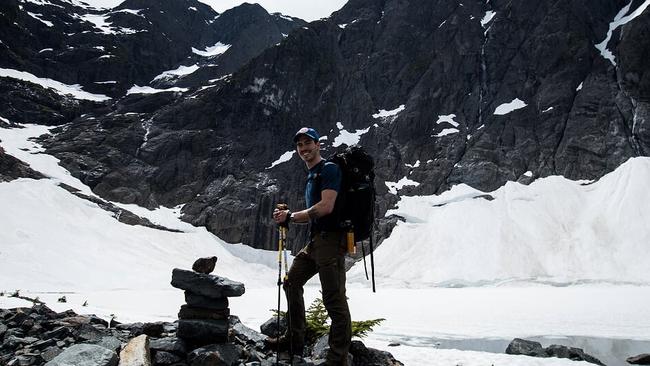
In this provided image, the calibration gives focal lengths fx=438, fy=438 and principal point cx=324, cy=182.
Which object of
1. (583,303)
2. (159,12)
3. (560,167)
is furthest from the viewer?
(159,12)

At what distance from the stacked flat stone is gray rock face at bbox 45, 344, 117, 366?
4.67ft

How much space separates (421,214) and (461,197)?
8140 millimetres

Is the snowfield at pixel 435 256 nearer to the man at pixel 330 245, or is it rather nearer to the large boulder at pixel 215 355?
the large boulder at pixel 215 355

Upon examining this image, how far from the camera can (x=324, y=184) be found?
630cm

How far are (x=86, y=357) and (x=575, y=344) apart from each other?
1832 cm

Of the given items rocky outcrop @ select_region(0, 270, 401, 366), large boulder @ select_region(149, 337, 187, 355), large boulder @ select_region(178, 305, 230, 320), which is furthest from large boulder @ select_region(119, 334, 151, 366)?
large boulder @ select_region(178, 305, 230, 320)

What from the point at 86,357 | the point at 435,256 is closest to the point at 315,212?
the point at 86,357

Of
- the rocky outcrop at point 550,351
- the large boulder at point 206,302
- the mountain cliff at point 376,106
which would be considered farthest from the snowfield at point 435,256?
the large boulder at point 206,302

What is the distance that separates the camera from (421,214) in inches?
3135

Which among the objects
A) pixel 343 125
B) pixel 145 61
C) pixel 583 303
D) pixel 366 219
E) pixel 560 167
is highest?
pixel 145 61

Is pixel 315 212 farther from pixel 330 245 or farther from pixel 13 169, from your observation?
pixel 13 169

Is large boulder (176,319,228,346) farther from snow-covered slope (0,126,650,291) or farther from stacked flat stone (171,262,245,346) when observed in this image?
snow-covered slope (0,126,650,291)

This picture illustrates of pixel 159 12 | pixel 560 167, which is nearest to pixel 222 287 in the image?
pixel 560 167

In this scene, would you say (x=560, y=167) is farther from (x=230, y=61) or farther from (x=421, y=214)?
(x=230, y=61)
